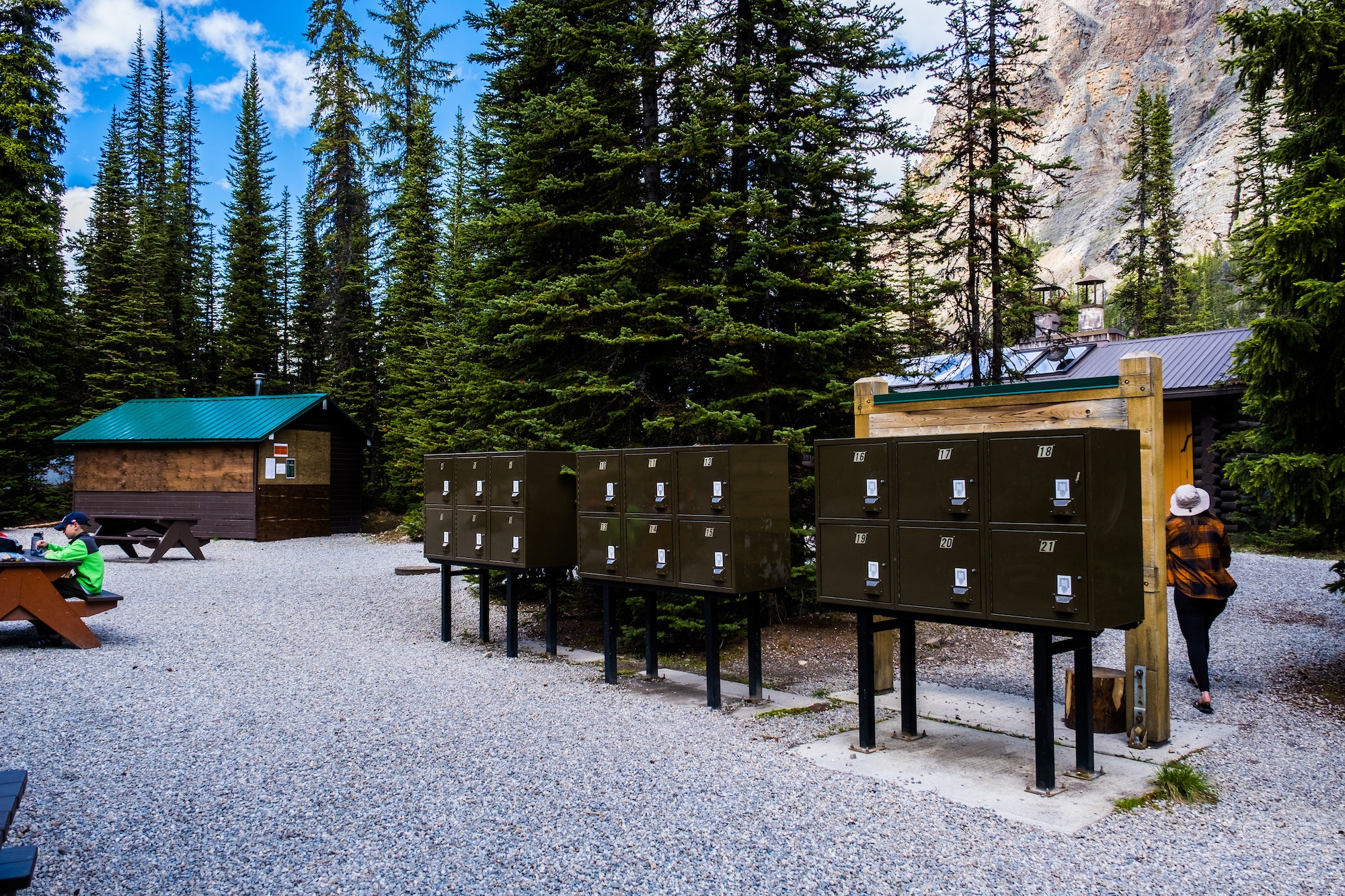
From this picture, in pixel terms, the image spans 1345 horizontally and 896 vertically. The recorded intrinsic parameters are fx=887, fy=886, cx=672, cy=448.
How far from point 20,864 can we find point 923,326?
31.0ft

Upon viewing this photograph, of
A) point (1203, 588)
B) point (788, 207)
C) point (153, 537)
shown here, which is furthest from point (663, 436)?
point (153, 537)

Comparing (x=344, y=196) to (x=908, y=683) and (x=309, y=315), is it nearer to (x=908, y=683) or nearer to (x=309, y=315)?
(x=309, y=315)

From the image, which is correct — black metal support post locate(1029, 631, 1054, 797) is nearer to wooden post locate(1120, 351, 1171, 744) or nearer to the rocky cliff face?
wooden post locate(1120, 351, 1171, 744)

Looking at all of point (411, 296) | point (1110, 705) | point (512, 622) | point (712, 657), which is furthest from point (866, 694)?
point (411, 296)

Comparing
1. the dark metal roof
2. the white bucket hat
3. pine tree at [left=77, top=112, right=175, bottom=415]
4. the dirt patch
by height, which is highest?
pine tree at [left=77, top=112, right=175, bottom=415]

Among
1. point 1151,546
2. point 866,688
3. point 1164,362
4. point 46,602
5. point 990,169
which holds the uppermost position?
point 990,169

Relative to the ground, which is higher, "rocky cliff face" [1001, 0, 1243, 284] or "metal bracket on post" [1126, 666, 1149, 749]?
"rocky cliff face" [1001, 0, 1243, 284]

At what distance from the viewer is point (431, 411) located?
24.3m

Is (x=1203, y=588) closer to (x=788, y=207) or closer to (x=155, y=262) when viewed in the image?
(x=788, y=207)

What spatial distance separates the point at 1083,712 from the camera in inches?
201

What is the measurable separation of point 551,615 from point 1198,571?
5.82m

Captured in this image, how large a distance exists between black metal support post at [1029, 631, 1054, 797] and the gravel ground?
443 millimetres

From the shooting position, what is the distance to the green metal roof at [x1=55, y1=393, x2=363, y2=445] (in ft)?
74.8

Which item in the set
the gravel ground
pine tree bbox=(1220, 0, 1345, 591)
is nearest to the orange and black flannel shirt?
pine tree bbox=(1220, 0, 1345, 591)
